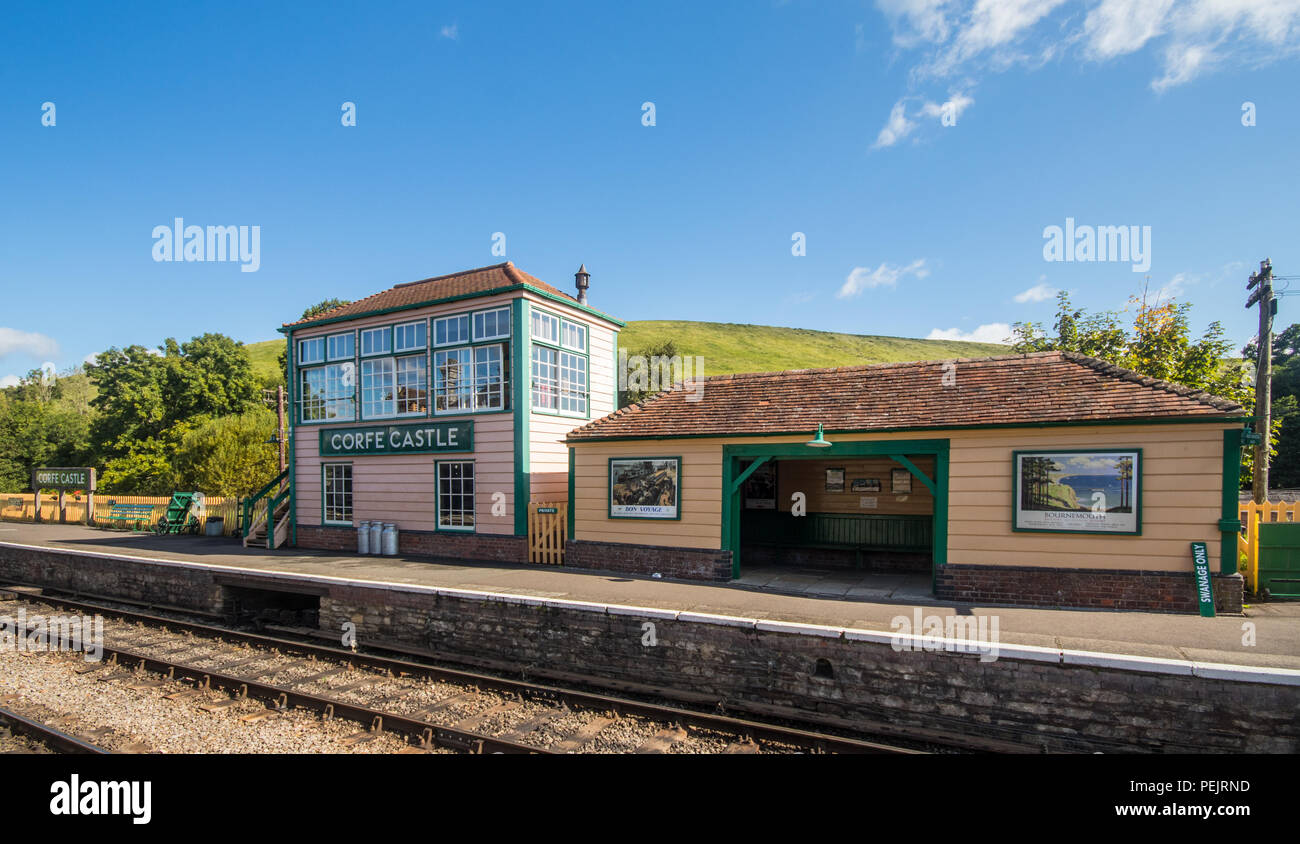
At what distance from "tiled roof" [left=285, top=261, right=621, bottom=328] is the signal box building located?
0.07m

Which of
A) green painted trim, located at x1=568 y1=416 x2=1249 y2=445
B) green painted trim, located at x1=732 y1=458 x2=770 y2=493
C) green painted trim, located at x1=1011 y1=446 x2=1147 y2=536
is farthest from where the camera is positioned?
green painted trim, located at x1=732 y1=458 x2=770 y2=493

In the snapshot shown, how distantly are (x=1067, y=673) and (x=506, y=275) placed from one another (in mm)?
13606

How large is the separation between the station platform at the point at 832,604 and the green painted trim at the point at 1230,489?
0.73 metres

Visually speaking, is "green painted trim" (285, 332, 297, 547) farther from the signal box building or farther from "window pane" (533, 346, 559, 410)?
"window pane" (533, 346, 559, 410)

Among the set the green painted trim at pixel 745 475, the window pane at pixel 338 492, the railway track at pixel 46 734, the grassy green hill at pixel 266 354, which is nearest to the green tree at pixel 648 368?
the window pane at pixel 338 492

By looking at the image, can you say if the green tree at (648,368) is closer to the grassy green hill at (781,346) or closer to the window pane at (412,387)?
the grassy green hill at (781,346)

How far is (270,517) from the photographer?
17328 mm

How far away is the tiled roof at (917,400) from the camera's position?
935 cm

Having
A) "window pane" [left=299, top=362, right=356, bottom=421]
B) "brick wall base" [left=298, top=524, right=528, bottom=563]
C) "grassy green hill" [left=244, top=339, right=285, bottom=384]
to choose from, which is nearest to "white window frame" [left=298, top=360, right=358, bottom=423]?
"window pane" [left=299, top=362, right=356, bottom=421]

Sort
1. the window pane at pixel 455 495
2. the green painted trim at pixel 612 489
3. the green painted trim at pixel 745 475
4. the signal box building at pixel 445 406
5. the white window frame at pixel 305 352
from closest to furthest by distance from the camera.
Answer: the green painted trim at pixel 745 475, the green painted trim at pixel 612 489, the signal box building at pixel 445 406, the window pane at pixel 455 495, the white window frame at pixel 305 352

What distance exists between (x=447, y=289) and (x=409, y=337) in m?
1.64

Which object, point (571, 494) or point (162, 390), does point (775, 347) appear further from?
point (571, 494)

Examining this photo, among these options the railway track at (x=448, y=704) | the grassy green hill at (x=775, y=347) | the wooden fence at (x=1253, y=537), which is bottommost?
the railway track at (x=448, y=704)

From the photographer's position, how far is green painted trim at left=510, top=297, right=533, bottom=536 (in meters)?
14.2
